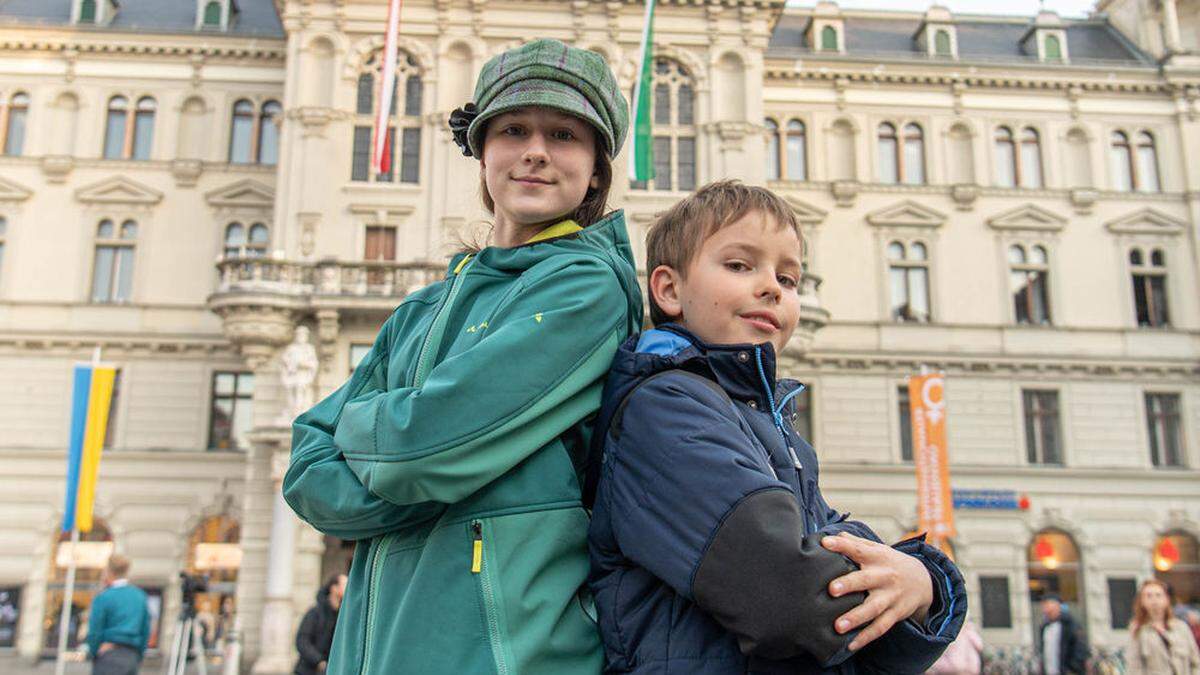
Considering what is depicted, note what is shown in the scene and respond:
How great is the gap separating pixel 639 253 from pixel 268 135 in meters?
12.1

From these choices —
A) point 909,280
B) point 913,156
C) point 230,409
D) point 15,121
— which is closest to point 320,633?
point 230,409

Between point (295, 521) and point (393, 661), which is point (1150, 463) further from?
point (393, 661)

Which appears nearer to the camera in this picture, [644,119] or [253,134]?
[644,119]

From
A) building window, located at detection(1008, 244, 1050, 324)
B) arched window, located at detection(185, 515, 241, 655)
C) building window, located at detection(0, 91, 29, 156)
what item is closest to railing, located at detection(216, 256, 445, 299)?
arched window, located at detection(185, 515, 241, 655)

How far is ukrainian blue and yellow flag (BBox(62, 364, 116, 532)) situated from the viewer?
1516cm

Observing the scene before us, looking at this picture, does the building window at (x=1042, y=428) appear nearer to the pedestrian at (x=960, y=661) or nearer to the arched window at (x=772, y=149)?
→ the arched window at (x=772, y=149)

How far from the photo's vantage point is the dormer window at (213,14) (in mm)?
29609

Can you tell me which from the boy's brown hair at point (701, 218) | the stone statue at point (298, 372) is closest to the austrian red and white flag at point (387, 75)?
the stone statue at point (298, 372)

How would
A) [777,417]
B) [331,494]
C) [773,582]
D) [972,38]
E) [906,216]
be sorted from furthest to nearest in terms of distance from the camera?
[972,38]
[906,216]
[777,417]
[331,494]
[773,582]

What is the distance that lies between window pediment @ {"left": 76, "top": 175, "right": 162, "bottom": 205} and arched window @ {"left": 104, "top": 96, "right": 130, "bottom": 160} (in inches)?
36.9

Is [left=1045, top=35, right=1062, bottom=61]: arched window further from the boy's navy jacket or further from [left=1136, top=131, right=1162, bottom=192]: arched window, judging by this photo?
the boy's navy jacket

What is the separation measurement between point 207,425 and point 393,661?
2627 cm

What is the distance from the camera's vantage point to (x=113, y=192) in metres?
27.4

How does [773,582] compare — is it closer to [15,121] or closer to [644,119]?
[644,119]
